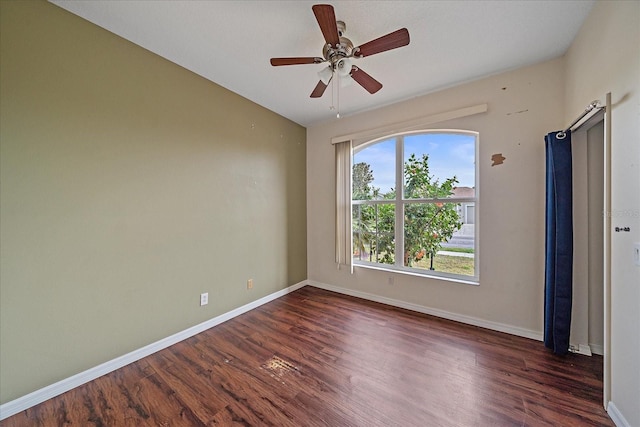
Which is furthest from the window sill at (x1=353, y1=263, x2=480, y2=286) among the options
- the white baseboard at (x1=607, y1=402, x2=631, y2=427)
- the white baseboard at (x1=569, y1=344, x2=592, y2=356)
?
the white baseboard at (x1=607, y1=402, x2=631, y2=427)

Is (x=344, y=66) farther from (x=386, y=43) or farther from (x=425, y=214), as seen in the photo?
(x=425, y=214)

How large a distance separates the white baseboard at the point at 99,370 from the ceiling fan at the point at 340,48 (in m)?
2.55

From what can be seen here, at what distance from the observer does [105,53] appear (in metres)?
1.81

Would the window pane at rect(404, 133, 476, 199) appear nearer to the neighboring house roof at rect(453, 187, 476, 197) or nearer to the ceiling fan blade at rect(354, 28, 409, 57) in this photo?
the neighboring house roof at rect(453, 187, 476, 197)

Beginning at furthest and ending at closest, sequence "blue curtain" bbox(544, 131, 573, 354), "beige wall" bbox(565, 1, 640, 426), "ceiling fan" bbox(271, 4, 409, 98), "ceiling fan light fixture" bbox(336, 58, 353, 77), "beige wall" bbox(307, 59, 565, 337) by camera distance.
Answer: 1. "beige wall" bbox(307, 59, 565, 337)
2. "blue curtain" bbox(544, 131, 573, 354)
3. "ceiling fan light fixture" bbox(336, 58, 353, 77)
4. "ceiling fan" bbox(271, 4, 409, 98)
5. "beige wall" bbox(565, 1, 640, 426)

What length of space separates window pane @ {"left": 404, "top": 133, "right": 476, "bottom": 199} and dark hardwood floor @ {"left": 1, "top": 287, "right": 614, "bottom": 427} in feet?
5.04

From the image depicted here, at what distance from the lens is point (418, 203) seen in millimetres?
2965

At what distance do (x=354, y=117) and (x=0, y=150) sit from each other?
3.25 m

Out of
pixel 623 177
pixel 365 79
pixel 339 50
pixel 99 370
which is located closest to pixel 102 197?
pixel 99 370

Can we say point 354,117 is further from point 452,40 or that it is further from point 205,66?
point 205,66

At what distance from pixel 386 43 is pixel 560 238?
2.08 meters

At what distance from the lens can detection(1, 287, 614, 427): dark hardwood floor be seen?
4.68 ft

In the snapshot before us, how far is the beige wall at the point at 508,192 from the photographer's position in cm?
220

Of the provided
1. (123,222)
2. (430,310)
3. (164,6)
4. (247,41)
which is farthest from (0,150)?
(430,310)
